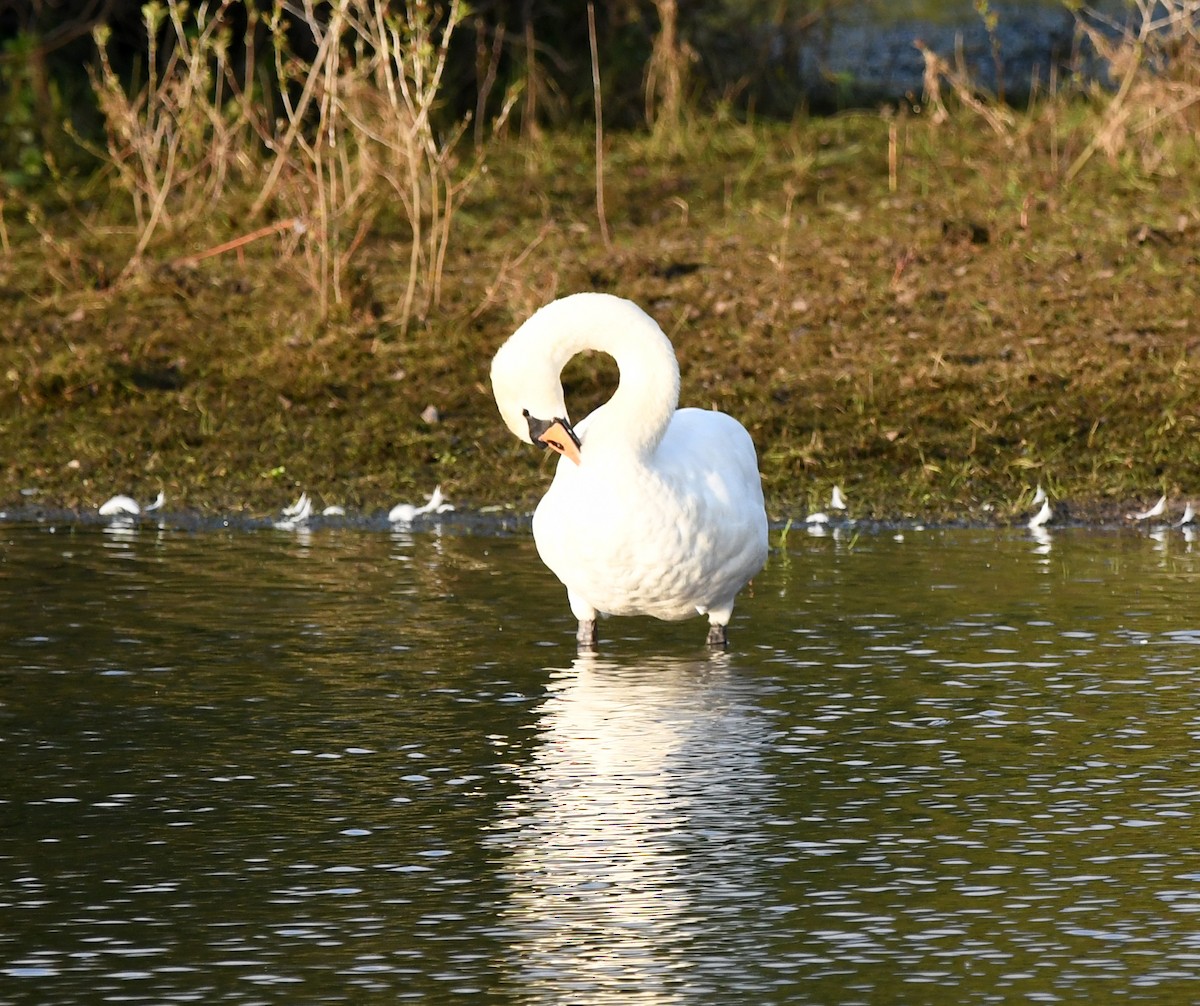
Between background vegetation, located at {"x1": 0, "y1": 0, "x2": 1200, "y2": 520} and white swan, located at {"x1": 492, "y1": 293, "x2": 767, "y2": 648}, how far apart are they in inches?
131

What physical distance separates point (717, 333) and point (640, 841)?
8.24m

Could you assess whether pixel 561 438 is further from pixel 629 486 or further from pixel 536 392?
pixel 629 486

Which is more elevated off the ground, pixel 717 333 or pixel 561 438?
pixel 717 333

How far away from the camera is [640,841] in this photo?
18.9 feet

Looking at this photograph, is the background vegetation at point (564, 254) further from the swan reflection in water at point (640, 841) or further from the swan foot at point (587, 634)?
the swan reflection in water at point (640, 841)

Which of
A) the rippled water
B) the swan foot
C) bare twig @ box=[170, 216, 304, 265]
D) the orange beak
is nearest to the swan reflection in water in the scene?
the rippled water

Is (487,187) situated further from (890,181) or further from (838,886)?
(838,886)

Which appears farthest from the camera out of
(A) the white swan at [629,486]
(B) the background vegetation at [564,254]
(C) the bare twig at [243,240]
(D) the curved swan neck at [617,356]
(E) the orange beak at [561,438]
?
(C) the bare twig at [243,240]

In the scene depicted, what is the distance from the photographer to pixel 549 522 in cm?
808

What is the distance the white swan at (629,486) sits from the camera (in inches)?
307

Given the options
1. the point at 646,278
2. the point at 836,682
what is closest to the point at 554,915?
the point at 836,682

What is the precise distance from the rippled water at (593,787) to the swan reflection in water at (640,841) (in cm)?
1

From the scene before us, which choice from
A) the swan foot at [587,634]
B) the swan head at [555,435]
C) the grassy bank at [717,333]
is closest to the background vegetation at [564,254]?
the grassy bank at [717,333]

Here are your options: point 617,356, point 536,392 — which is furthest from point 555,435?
point 617,356
